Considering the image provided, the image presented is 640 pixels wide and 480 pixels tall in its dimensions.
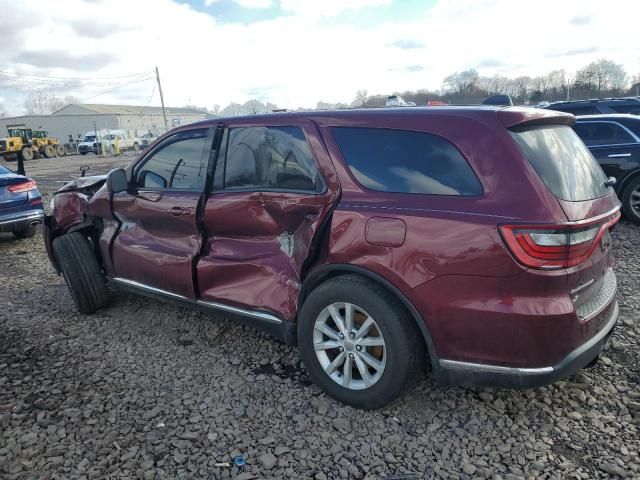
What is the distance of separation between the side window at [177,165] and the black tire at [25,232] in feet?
15.6

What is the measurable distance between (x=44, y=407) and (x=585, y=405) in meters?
3.32

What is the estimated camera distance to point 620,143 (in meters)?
7.29

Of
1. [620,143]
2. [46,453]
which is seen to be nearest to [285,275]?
[46,453]

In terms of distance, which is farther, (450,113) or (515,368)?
(450,113)

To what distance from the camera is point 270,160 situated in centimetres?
318

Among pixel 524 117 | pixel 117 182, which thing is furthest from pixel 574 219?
pixel 117 182

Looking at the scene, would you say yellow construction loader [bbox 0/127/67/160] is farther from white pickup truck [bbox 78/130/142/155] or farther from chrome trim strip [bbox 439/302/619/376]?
chrome trim strip [bbox 439/302/619/376]

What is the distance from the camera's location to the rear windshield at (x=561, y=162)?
2.37 meters

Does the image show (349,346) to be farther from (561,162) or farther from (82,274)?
(82,274)

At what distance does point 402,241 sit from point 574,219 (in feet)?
2.71

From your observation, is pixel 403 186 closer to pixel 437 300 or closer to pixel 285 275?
pixel 437 300

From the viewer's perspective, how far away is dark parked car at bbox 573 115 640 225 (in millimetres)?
7039

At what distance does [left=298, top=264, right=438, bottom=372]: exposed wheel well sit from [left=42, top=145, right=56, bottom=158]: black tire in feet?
131

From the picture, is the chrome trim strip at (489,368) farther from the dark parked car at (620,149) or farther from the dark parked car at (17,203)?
→ the dark parked car at (17,203)
